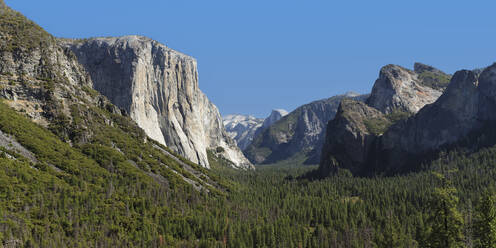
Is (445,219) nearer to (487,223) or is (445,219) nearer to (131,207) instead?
(487,223)

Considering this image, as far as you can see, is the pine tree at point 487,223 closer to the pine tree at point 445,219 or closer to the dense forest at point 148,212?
the dense forest at point 148,212

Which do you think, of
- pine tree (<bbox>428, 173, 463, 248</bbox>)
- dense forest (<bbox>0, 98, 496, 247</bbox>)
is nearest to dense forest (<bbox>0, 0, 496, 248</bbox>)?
dense forest (<bbox>0, 98, 496, 247</bbox>)

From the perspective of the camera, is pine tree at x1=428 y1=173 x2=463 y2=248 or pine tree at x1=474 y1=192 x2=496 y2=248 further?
pine tree at x1=474 y1=192 x2=496 y2=248

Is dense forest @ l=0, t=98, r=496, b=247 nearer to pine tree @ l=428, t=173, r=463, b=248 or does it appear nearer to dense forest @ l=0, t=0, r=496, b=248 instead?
dense forest @ l=0, t=0, r=496, b=248

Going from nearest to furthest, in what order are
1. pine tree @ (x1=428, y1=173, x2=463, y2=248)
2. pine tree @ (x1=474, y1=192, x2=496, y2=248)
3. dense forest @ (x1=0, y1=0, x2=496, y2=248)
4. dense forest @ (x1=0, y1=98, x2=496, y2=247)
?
pine tree @ (x1=428, y1=173, x2=463, y2=248) → pine tree @ (x1=474, y1=192, x2=496, y2=248) → dense forest @ (x1=0, y1=0, x2=496, y2=248) → dense forest @ (x1=0, y1=98, x2=496, y2=247)

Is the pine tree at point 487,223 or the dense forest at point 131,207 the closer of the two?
the pine tree at point 487,223

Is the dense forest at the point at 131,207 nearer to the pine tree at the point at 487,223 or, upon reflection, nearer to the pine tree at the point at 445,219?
the pine tree at the point at 487,223

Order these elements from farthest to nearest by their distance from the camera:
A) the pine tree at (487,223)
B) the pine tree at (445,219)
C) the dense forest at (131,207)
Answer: the dense forest at (131,207), the pine tree at (487,223), the pine tree at (445,219)

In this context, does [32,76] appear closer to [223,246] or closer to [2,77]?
[2,77]

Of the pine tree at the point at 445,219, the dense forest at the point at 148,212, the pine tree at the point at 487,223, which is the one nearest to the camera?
the pine tree at the point at 445,219

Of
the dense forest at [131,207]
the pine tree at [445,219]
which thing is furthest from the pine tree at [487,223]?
the pine tree at [445,219]

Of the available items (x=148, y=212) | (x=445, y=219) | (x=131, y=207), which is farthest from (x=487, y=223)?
(x=131, y=207)

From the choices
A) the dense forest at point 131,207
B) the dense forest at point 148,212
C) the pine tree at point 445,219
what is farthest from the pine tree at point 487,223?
the pine tree at point 445,219
